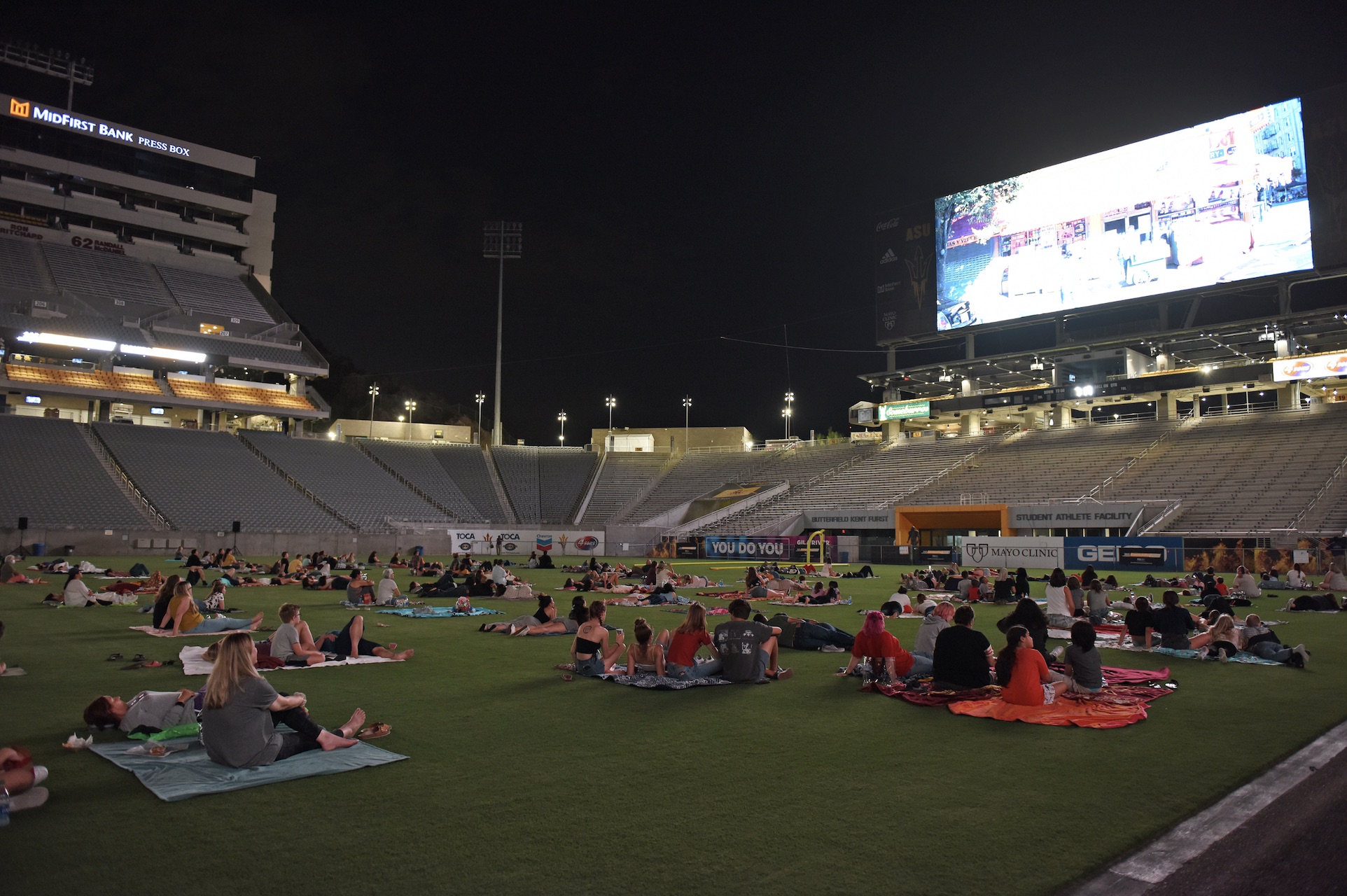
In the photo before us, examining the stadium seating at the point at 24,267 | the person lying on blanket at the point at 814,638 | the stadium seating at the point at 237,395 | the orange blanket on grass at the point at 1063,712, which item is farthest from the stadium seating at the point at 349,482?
the orange blanket on grass at the point at 1063,712

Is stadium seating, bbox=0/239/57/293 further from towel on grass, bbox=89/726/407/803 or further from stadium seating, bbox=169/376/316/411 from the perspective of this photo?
towel on grass, bbox=89/726/407/803

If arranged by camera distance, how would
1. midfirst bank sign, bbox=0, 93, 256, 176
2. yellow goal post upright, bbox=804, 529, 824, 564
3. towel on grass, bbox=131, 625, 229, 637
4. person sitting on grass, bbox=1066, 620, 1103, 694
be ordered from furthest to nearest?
midfirst bank sign, bbox=0, 93, 256, 176 → yellow goal post upright, bbox=804, 529, 824, 564 → towel on grass, bbox=131, 625, 229, 637 → person sitting on grass, bbox=1066, 620, 1103, 694

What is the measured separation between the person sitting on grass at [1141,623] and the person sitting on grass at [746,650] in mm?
6379

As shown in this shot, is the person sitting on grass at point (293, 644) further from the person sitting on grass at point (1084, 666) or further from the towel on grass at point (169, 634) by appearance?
the person sitting on grass at point (1084, 666)

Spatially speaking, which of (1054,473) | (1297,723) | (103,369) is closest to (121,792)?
(1297,723)

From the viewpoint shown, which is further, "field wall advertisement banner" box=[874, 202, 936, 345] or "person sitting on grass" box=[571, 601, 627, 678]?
"field wall advertisement banner" box=[874, 202, 936, 345]

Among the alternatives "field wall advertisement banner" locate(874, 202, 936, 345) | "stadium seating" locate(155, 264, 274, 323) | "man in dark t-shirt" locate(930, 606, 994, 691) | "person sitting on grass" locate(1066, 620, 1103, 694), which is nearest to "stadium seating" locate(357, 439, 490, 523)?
"stadium seating" locate(155, 264, 274, 323)

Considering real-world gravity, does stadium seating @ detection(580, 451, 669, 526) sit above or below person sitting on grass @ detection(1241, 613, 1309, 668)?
above

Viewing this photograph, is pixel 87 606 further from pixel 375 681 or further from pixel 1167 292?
pixel 1167 292

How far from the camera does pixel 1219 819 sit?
5391mm

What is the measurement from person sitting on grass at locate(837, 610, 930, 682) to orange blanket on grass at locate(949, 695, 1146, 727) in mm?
1297

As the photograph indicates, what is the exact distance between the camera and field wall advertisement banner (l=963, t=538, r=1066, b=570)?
35875mm

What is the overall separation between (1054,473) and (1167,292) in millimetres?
11414

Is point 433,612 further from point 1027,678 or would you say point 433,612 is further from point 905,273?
point 905,273
